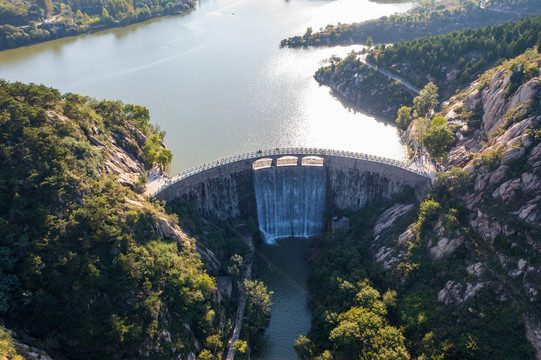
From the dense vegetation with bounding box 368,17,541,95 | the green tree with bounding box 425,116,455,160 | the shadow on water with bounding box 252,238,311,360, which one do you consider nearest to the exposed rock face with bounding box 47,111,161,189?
the shadow on water with bounding box 252,238,311,360

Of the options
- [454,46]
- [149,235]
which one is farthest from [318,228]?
[454,46]

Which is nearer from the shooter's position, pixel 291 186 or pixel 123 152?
pixel 123 152

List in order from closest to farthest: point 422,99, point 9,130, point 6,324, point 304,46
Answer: point 6,324, point 9,130, point 422,99, point 304,46

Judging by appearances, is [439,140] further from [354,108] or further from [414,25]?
[414,25]

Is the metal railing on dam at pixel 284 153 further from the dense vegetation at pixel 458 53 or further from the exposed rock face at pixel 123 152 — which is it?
the dense vegetation at pixel 458 53

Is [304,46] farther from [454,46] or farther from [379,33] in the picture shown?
[454,46]

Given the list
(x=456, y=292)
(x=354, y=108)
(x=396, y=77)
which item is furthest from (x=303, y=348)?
(x=396, y=77)
